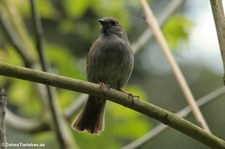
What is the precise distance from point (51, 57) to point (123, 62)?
0.90 m

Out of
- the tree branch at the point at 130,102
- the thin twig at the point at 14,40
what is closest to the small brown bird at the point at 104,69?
the thin twig at the point at 14,40

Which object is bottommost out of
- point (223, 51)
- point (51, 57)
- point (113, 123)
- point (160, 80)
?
point (223, 51)

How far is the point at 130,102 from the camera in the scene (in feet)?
10.2

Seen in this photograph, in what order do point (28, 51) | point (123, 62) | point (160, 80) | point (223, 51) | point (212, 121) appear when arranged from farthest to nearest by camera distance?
point (160, 80) → point (212, 121) → point (28, 51) → point (123, 62) → point (223, 51)

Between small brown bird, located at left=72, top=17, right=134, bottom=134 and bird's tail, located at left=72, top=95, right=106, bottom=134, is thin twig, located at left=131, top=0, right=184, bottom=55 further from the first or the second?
bird's tail, located at left=72, top=95, right=106, bottom=134

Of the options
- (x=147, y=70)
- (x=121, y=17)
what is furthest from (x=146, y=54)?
(x=121, y=17)

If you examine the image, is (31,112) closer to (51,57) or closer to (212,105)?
(51,57)

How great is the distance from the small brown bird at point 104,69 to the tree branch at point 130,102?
1.56m

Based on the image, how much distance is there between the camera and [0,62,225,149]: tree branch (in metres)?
2.90

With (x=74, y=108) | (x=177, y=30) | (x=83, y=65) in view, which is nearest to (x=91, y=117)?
(x=74, y=108)

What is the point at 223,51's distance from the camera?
3025mm

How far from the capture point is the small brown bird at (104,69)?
15.5ft

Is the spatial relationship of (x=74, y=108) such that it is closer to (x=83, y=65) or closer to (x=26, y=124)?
(x=26, y=124)

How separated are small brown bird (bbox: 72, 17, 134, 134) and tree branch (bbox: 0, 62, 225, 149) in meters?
1.56
